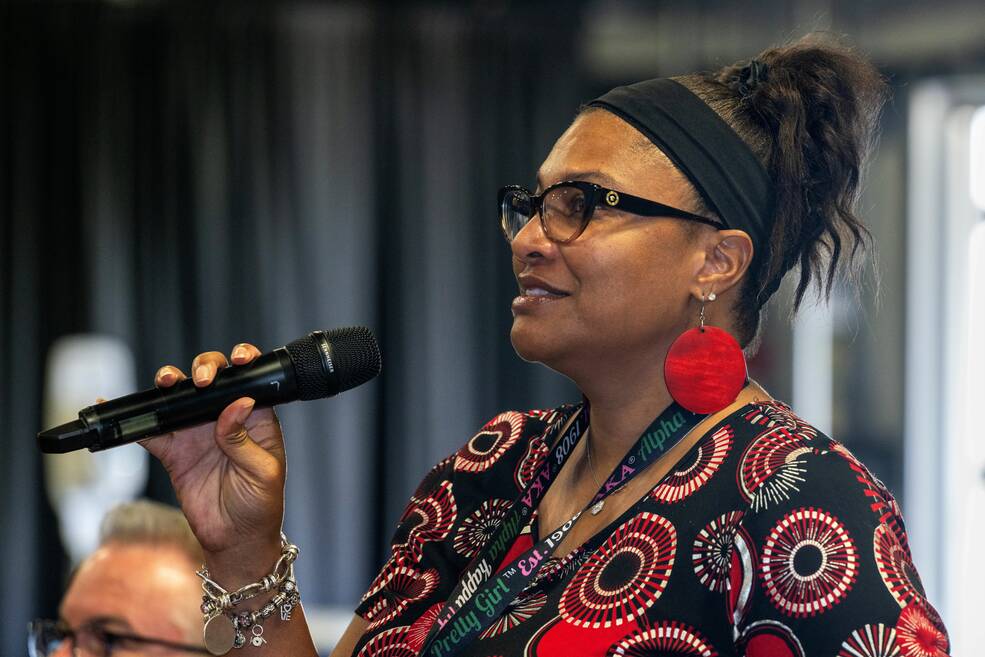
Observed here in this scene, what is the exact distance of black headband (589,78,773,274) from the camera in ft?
4.36

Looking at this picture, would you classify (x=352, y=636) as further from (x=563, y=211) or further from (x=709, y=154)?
(x=709, y=154)

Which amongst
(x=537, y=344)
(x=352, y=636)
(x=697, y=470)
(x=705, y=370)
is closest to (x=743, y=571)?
(x=697, y=470)

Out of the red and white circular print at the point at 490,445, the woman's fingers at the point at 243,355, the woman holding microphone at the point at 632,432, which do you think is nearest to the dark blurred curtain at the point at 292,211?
the red and white circular print at the point at 490,445

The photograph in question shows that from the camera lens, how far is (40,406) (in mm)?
4184

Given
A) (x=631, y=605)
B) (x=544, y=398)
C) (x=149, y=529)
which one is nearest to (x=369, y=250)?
(x=544, y=398)

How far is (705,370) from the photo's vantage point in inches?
50.5

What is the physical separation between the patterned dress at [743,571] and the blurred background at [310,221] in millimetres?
2687

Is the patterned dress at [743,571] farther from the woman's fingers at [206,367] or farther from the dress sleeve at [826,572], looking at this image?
the woman's fingers at [206,367]

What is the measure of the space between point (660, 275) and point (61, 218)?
3.45 m

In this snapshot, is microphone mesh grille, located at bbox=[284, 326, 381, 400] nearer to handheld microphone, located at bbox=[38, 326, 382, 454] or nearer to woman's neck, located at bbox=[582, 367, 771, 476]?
handheld microphone, located at bbox=[38, 326, 382, 454]

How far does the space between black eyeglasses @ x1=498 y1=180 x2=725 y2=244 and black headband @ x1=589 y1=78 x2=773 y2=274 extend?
0.04m

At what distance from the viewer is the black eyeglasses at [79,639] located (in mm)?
1812

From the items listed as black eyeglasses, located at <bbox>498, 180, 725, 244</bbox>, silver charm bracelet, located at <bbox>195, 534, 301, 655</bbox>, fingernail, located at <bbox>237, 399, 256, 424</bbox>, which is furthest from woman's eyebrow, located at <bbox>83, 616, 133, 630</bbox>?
black eyeglasses, located at <bbox>498, 180, 725, 244</bbox>

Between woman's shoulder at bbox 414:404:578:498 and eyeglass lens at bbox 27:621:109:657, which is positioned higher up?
woman's shoulder at bbox 414:404:578:498
